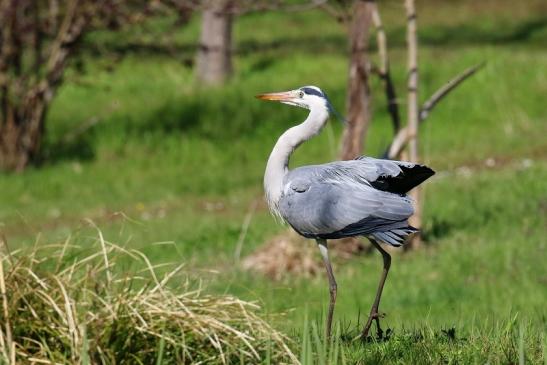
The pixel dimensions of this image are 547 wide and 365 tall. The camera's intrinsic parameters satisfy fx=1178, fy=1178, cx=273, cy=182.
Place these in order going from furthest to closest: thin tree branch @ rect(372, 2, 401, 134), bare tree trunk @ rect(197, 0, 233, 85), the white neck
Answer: bare tree trunk @ rect(197, 0, 233, 85), thin tree branch @ rect(372, 2, 401, 134), the white neck

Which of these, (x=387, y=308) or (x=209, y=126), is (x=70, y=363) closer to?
(x=387, y=308)

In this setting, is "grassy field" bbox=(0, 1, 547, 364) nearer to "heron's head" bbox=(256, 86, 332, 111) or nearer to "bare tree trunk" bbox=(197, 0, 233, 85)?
"bare tree trunk" bbox=(197, 0, 233, 85)

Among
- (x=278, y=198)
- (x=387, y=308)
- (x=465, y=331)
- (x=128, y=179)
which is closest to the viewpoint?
(x=278, y=198)

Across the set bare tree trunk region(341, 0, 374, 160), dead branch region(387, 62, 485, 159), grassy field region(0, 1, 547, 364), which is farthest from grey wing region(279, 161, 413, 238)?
bare tree trunk region(341, 0, 374, 160)

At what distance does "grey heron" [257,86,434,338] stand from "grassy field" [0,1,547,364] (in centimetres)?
53

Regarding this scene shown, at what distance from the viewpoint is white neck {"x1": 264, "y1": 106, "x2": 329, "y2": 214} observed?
245 inches

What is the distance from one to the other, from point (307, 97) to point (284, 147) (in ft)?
1.03

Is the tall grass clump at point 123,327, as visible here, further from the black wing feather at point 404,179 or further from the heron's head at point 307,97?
the heron's head at point 307,97

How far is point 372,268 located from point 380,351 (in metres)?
4.94

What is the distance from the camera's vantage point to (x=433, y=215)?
12.3 meters

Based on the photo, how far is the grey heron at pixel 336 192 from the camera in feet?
Result: 19.7

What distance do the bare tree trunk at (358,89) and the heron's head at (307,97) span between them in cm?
485

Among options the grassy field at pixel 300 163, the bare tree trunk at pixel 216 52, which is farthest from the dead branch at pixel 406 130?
the bare tree trunk at pixel 216 52

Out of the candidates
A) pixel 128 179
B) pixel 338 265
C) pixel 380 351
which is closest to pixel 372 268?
pixel 338 265
